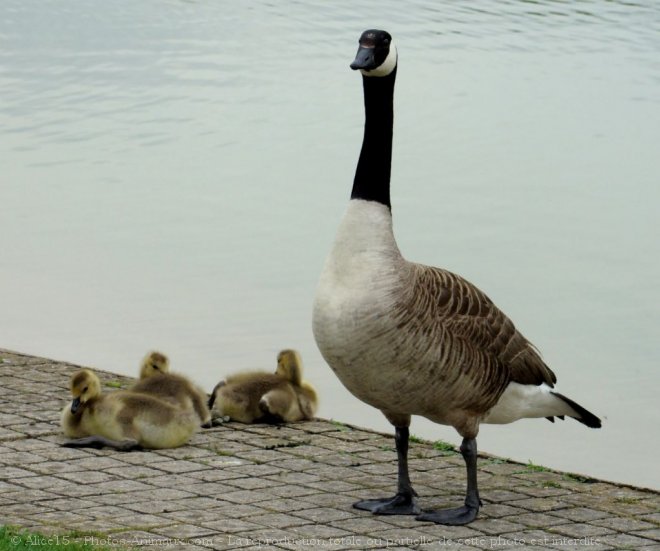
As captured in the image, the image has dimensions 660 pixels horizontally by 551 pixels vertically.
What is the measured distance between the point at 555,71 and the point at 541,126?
4264 millimetres

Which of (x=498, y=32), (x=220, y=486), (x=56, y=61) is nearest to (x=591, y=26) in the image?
(x=498, y=32)

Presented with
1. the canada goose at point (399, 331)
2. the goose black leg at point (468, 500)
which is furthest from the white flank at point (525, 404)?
the goose black leg at point (468, 500)

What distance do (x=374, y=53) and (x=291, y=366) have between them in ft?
9.24

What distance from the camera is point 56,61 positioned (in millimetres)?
24625

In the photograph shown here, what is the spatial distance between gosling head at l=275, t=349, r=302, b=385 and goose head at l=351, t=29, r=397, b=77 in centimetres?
262

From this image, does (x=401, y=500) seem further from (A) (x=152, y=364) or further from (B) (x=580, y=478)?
(A) (x=152, y=364)

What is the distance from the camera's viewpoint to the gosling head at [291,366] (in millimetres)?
9188

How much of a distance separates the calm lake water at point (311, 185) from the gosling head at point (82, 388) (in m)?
2.52

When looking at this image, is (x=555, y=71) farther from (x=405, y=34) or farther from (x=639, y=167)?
(x=639, y=167)

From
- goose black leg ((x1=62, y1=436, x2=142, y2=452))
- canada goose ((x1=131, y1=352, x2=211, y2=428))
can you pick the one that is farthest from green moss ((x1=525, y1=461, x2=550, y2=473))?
goose black leg ((x1=62, y1=436, x2=142, y2=452))

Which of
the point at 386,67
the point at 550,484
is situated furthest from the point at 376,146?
the point at 550,484

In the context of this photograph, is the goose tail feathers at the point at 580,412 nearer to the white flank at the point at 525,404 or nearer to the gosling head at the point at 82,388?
the white flank at the point at 525,404

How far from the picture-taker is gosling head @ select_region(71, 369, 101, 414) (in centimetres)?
813

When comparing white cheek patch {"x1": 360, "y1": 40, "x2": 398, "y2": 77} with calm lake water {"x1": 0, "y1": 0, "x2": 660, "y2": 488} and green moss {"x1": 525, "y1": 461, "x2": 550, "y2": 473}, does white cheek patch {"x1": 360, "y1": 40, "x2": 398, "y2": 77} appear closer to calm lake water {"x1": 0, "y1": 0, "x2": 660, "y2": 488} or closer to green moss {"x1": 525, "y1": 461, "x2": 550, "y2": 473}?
green moss {"x1": 525, "y1": 461, "x2": 550, "y2": 473}
